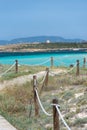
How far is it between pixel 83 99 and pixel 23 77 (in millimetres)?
8528

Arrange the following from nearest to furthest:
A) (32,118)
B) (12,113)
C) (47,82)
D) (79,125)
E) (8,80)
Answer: (79,125) → (32,118) → (12,113) → (47,82) → (8,80)

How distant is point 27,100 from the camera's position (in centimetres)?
1556

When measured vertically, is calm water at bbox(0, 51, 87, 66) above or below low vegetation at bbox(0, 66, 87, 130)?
below

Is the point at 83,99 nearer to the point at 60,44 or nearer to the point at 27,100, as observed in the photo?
the point at 27,100

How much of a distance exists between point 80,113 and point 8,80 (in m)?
9.83

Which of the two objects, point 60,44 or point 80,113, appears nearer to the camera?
point 80,113

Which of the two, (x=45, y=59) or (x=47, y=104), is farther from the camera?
(x=45, y=59)

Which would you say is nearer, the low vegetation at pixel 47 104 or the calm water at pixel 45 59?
the low vegetation at pixel 47 104

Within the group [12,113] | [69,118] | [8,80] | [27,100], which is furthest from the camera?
[8,80]

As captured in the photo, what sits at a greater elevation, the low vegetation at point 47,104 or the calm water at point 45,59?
the low vegetation at point 47,104

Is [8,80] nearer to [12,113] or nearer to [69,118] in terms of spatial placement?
[12,113]

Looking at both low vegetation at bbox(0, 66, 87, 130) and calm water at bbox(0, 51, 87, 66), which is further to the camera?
calm water at bbox(0, 51, 87, 66)

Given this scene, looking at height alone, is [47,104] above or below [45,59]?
above

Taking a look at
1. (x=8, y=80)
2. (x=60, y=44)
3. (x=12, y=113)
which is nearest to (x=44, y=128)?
(x=12, y=113)
